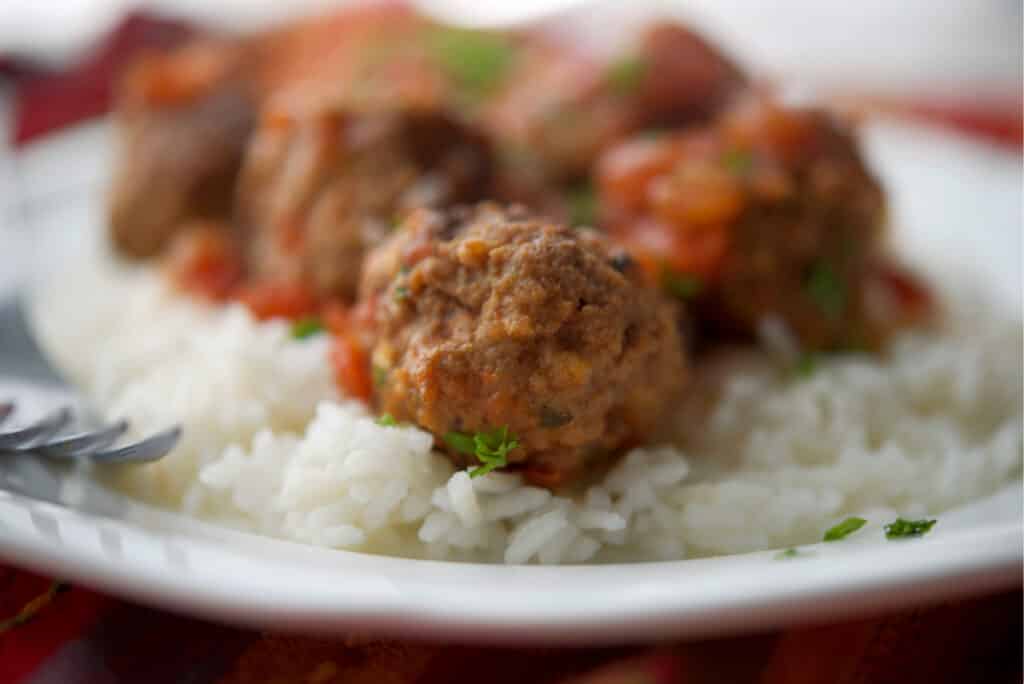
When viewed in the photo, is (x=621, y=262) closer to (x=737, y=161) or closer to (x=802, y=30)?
(x=737, y=161)

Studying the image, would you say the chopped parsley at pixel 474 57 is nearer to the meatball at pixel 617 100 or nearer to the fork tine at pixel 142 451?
the meatball at pixel 617 100

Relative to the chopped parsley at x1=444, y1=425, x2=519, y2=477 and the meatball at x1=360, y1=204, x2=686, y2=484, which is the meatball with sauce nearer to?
the meatball at x1=360, y1=204, x2=686, y2=484

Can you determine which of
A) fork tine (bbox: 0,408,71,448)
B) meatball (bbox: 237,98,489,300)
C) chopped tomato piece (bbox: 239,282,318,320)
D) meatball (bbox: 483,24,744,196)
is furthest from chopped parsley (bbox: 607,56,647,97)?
fork tine (bbox: 0,408,71,448)

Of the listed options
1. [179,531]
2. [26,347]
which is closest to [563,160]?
[26,347]

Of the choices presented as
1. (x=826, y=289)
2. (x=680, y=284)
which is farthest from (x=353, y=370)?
(x=826, y=289)

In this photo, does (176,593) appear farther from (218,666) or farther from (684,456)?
(684,456)
